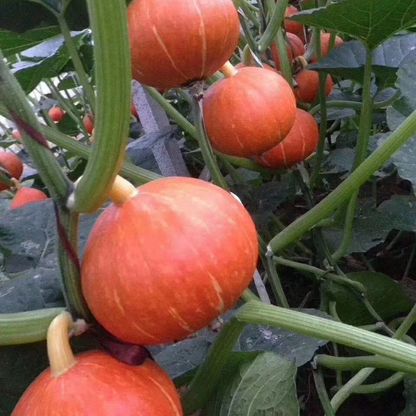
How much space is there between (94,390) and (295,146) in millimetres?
552

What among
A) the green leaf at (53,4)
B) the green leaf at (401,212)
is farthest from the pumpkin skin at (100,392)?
the green leaf at (401,212)

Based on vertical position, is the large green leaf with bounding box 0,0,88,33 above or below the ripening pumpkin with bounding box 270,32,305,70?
above

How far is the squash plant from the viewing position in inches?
14.8

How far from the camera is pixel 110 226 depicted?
1.31 ft

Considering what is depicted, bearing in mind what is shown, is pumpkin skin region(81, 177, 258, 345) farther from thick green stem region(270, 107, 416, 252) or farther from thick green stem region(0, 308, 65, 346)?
thick green stem region(270, 107, 416, 252)

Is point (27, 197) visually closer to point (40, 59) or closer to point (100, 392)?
point (40, 59)

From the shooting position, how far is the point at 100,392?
38cm

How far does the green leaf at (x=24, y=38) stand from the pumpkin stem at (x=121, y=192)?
0.52m

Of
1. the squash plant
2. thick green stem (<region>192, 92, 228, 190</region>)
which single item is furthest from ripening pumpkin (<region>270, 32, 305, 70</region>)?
thick green stem (<region>192, 92, 228, 190</region>)

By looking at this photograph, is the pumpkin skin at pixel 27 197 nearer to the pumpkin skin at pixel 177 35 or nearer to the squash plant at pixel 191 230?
the squash plant at pixel 191 230

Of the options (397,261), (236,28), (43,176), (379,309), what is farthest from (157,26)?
(397,261)

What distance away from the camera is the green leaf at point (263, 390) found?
490 mm

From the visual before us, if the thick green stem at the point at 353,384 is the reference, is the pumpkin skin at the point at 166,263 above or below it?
above

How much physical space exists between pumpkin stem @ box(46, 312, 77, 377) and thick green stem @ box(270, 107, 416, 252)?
13.7 inches
